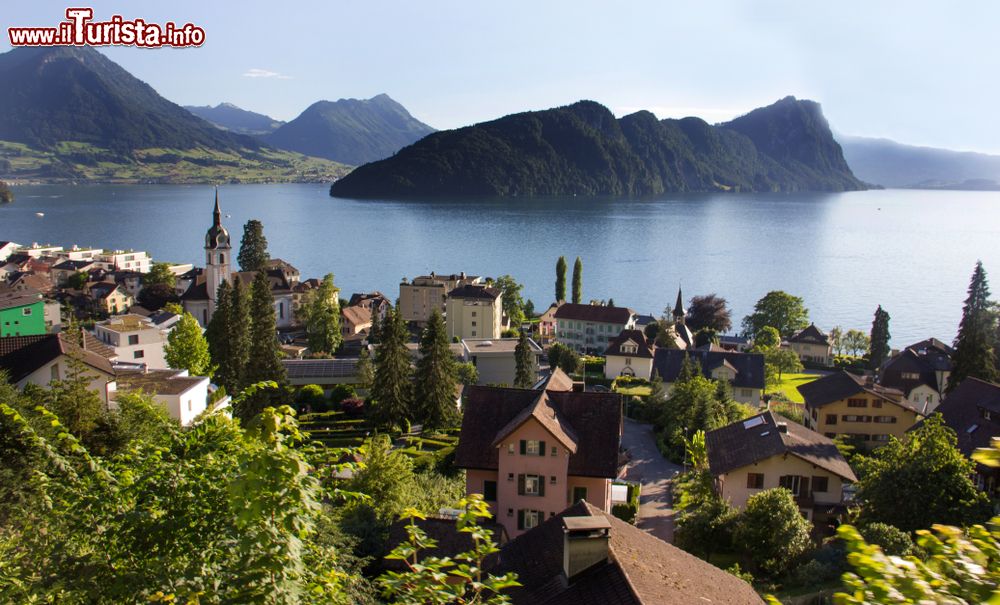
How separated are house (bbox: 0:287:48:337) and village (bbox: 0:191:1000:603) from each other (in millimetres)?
188

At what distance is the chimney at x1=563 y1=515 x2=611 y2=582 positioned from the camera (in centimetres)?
1124

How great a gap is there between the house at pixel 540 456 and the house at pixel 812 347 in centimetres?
5633

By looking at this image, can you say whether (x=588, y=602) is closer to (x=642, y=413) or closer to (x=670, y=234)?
(x=642, y=413)

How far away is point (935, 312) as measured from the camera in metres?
97.5

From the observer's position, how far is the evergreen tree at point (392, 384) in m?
39.2

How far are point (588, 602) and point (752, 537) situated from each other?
10746mm

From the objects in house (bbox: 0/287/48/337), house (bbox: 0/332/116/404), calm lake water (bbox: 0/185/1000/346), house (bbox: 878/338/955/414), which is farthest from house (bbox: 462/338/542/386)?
calm lake water (bbox: 0/185/1000/346)

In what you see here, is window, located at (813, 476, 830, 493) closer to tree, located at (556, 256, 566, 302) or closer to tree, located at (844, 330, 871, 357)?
tree, located at (844, 330, 871, 357)

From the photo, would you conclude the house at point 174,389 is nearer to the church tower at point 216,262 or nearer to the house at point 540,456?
the house at point 540,456

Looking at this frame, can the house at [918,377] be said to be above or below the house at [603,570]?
below

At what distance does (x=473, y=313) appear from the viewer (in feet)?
237

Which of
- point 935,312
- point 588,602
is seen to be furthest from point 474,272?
point 588,602

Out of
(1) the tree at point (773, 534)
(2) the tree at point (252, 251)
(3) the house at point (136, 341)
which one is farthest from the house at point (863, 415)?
(2) the tree at point (252, 251)

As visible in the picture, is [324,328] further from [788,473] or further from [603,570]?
[603,570]
